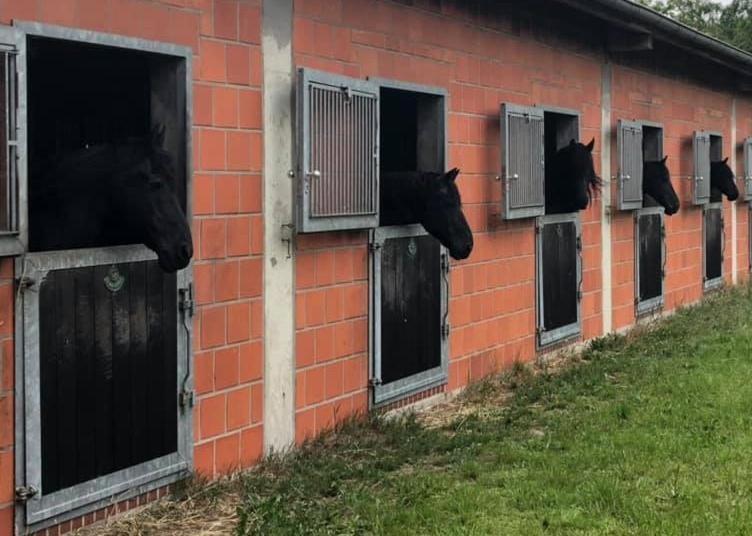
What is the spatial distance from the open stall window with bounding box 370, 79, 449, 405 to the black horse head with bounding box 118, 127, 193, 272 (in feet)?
6.14

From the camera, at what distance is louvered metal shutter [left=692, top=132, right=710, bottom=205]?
37.2 feet

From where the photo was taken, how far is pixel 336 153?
5141mm

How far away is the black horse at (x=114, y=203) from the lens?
3.81 meters

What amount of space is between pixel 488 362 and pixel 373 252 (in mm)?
1795

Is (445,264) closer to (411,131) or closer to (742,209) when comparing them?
(411,131)

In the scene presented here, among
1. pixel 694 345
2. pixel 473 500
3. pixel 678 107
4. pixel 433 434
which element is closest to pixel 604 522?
pixel 473 500

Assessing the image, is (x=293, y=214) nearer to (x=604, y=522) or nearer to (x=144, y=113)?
(x=144, y=113)

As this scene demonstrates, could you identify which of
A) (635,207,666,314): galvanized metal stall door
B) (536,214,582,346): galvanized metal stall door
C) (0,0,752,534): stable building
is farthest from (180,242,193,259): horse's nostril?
(635,207,666,314): galvanized metal stall door

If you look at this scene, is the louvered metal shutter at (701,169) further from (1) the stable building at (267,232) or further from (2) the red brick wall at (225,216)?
(2) the red brick wall at (225,216)

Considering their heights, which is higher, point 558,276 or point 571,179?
point 571,179

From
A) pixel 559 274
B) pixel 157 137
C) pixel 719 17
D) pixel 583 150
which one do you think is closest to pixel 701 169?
pixel 583 150

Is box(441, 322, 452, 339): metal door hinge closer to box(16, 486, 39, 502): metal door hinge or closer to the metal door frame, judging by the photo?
the metal door frame

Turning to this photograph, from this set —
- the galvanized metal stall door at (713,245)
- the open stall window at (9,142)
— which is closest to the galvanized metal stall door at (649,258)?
the galvanized metal stall door at (713,245)

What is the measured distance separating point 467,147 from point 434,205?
1.03 metres
